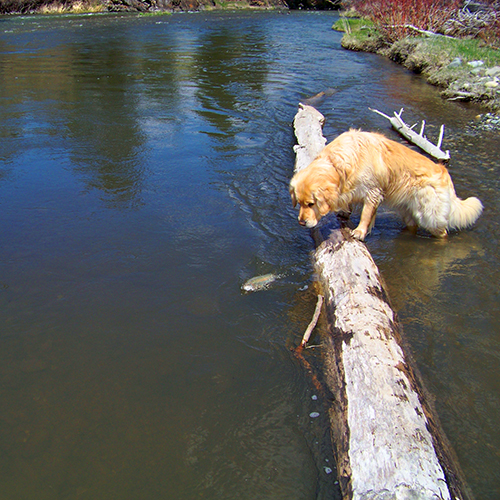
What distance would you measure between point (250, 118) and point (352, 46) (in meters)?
13.6

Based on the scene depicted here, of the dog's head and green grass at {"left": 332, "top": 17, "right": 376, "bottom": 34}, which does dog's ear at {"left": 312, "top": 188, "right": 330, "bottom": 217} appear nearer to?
the dog's head

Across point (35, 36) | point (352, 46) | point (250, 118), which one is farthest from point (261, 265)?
point (35, 36)

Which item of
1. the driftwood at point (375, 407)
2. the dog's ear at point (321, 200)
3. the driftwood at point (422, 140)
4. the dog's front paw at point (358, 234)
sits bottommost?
the driftwood at point (422, 140)

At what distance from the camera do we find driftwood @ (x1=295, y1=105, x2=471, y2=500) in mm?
2518

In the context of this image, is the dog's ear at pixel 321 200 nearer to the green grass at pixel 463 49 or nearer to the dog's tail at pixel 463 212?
the dog's tail at pixel 463 212

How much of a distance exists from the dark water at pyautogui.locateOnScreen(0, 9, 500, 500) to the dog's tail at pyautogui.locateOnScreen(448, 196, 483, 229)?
23 cm

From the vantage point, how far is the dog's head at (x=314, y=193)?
4926mm

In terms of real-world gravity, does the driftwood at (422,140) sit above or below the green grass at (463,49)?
below

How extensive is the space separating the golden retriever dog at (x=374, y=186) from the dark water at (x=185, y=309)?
0.39 metres

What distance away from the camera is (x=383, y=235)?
6.05 metres

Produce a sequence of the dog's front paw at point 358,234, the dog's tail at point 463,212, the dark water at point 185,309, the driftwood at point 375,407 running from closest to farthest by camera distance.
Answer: the driftwood at point 375,407 < the dark water at point 185,309 < the dog's front paw at point 358,234 < the dog's tail at point 463,212

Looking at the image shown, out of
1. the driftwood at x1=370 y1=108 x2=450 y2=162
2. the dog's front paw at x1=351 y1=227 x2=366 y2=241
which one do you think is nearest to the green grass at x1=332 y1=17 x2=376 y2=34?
the driftwood at x1=370 y1=108 x2=450 y2=162

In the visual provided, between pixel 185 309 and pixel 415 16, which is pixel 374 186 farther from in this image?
pixel 415 16

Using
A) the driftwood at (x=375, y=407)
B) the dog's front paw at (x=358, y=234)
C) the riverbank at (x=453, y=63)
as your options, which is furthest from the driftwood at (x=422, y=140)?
the driftwood at (x=375, y=407)
